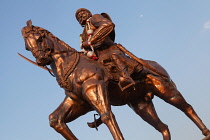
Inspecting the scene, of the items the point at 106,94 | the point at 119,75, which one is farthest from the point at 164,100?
the point at 106,94

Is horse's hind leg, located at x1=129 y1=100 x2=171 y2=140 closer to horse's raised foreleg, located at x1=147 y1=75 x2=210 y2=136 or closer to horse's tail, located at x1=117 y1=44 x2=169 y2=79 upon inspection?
horse's raised foreleg, located at x1=147 y1=75 x2=210 y2=136

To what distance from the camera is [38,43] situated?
5645 mm

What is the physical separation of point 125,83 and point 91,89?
0.69 metres

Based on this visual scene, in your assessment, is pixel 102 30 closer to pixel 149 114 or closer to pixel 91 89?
pixel 91 89

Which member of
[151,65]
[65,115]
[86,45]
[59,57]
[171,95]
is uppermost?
[86,45]

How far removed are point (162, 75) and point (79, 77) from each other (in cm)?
182

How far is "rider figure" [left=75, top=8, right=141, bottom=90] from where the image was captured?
5735 millimetres

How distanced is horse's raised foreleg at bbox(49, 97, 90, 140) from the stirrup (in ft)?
2.71

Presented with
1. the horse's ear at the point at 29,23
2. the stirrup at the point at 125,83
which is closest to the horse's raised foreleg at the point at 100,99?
the stirrup at the point at 125,83

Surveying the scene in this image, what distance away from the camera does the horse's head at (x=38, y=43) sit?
557 cm

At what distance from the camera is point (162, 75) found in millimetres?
6309

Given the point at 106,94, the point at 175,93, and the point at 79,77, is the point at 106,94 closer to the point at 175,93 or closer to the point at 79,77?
the point at 79,77

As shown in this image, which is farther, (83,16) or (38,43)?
(83,16)

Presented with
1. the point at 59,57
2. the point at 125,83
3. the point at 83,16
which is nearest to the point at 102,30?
the point at 83,16
